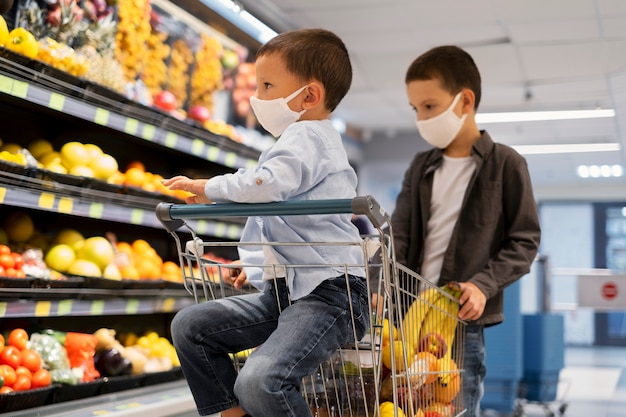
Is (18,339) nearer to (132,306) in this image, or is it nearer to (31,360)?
(31,360)

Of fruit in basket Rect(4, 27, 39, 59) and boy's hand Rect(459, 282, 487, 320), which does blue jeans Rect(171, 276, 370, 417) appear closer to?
boy's hand Rect(459, 282, 487, 320)

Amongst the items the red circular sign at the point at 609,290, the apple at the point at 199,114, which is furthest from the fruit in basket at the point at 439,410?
the red circular sign at the point at 609,290

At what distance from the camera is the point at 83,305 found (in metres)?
3.58

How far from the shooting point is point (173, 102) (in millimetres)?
4648

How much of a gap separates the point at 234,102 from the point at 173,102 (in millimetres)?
986

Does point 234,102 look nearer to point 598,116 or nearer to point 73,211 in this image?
point 73,211

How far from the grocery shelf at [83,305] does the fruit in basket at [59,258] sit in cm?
20

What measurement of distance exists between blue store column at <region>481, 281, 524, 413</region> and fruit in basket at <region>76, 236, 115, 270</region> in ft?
8.64

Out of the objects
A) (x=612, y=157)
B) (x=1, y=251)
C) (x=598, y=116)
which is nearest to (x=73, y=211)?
(x=1, y=251)

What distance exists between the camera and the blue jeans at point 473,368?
2.26 m

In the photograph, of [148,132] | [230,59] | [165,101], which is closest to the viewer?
[148,132]

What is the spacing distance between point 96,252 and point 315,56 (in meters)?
2.33

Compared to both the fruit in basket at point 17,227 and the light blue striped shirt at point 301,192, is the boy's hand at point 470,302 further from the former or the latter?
the fruit in basket at point 17,227

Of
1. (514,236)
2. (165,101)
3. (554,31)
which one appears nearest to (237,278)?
(514,236)
